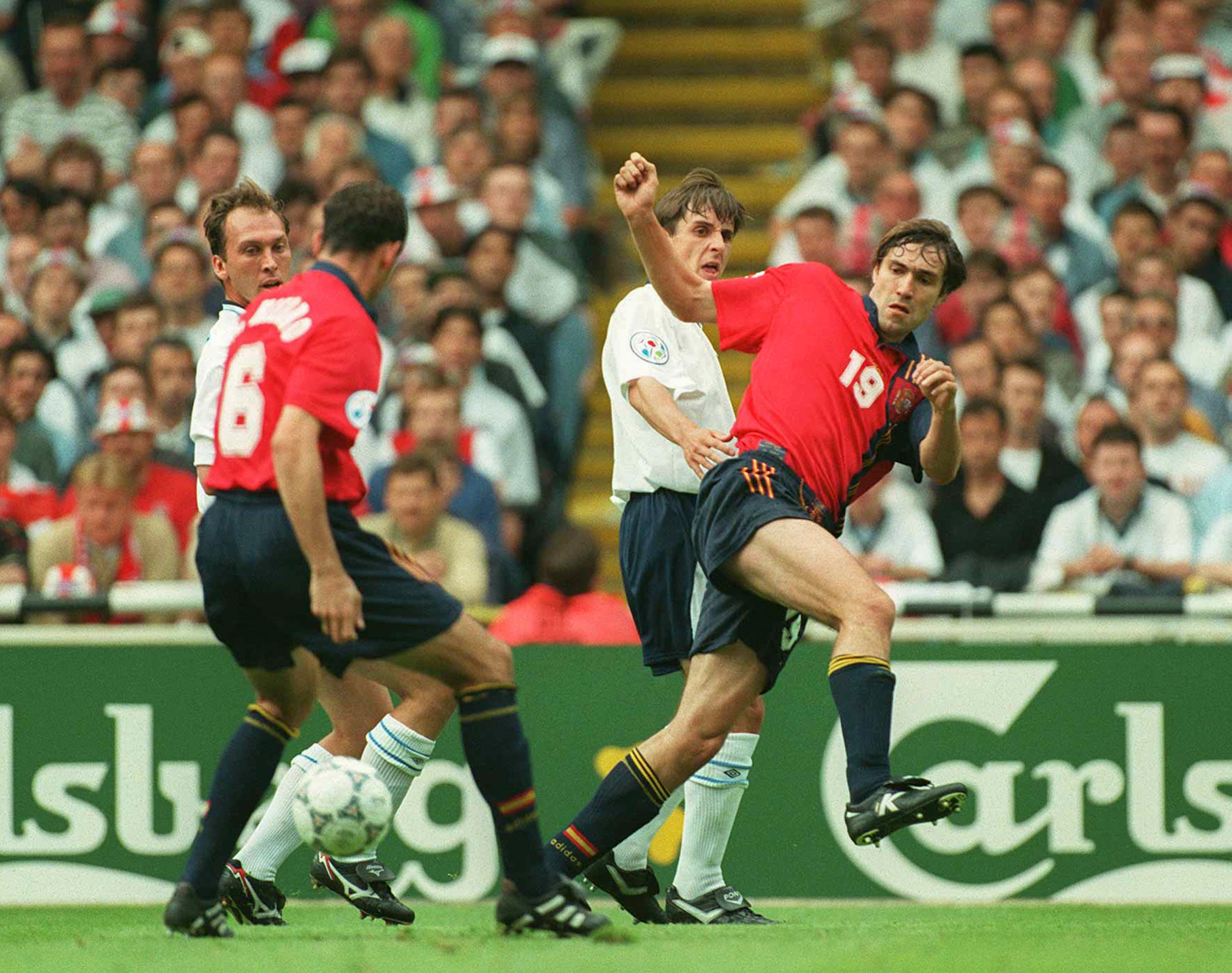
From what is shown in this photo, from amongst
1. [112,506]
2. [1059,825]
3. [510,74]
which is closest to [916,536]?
[1059,825]

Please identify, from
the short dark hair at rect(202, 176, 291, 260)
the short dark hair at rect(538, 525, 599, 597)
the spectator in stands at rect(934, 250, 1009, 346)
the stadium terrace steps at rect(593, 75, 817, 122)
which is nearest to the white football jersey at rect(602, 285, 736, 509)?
the short dark hair at rect(202, 176, 291, 260)

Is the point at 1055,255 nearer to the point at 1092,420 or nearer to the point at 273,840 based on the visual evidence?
the point at 1092,420

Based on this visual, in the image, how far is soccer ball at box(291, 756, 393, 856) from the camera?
5.56m

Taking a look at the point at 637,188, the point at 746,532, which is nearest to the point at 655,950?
the point at 746,532

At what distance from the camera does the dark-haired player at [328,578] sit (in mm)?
5281

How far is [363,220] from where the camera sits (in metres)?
5.48

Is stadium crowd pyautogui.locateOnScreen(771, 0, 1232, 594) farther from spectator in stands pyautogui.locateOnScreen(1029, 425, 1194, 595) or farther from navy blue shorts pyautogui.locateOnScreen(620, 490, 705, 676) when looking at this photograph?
navy blue shorts pyautogui.locateOnScreen(620, 490, 705, 676)

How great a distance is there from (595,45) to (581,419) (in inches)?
150

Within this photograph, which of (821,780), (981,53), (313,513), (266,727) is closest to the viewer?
(313,513)

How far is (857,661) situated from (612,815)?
1044 millimetres

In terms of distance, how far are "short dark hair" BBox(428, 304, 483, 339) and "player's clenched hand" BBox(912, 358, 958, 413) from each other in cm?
512

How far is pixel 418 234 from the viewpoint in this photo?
1205cm

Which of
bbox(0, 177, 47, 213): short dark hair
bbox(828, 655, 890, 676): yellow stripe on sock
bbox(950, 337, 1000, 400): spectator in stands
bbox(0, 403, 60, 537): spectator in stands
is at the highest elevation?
bbox(0, 177, 47, 213): short dark hair

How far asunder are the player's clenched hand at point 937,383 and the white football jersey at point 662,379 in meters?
0.89
